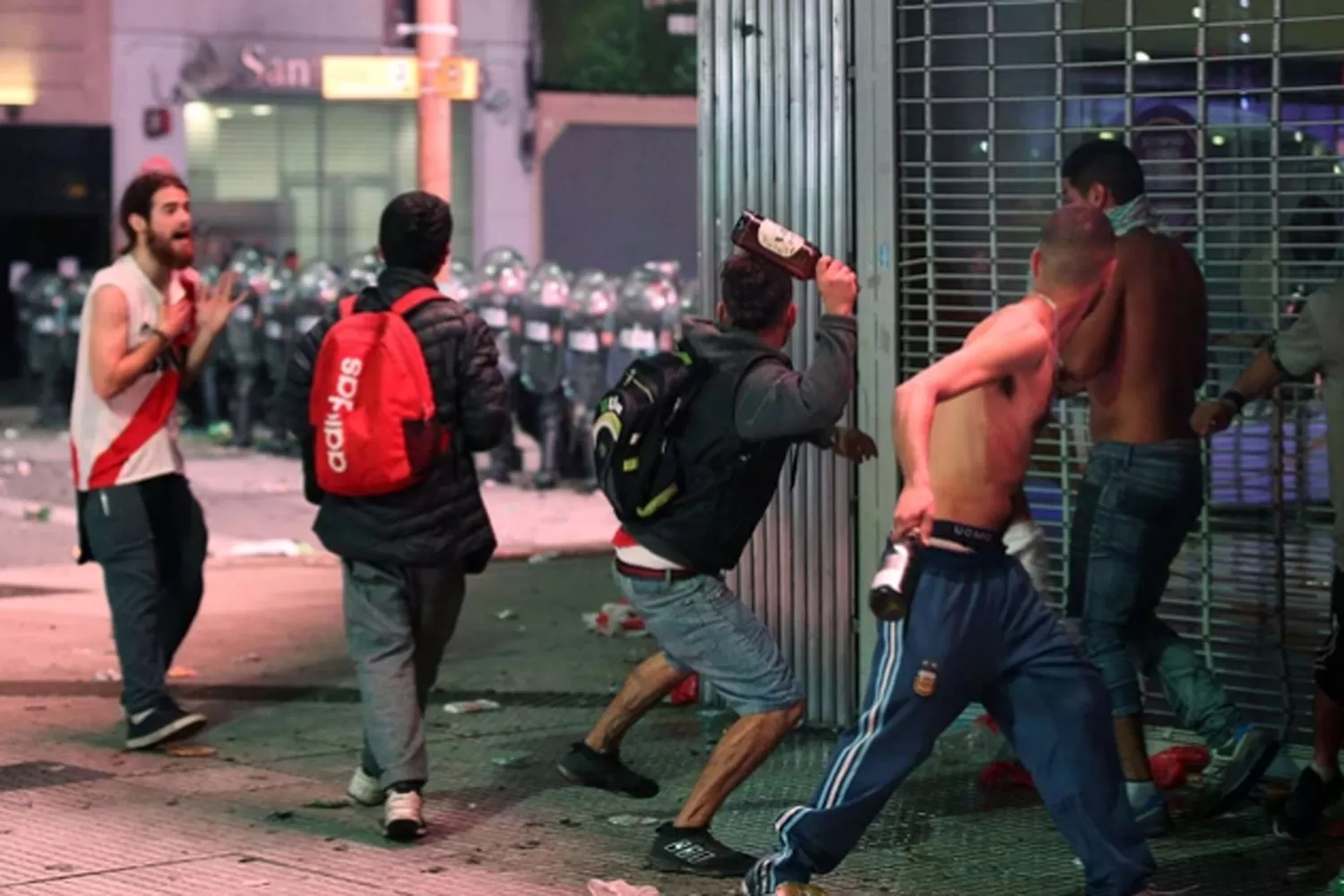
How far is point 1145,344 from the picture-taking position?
7023 mm

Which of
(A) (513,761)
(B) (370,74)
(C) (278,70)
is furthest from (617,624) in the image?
(C) (278,70)

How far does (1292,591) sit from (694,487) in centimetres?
257

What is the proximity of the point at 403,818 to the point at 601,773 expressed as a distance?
0.66m

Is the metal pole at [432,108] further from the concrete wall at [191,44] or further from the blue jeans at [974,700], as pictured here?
the blue jeans at [974,700]

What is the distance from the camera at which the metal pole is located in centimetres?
2017

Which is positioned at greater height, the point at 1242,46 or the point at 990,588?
the point at 1242,46

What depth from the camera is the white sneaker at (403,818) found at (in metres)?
6.91

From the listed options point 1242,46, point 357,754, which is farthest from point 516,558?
point 1242,46

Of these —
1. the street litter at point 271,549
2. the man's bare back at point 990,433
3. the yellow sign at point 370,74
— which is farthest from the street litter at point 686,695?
the yellow sign at point 370,74

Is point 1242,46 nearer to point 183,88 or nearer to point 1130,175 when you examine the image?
point 1130,175

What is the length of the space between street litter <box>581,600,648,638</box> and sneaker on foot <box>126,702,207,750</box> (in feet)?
9.54

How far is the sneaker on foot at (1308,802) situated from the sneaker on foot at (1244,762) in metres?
0.12

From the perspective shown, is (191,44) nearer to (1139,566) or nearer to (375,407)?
(375,407)

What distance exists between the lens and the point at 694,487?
659cm
